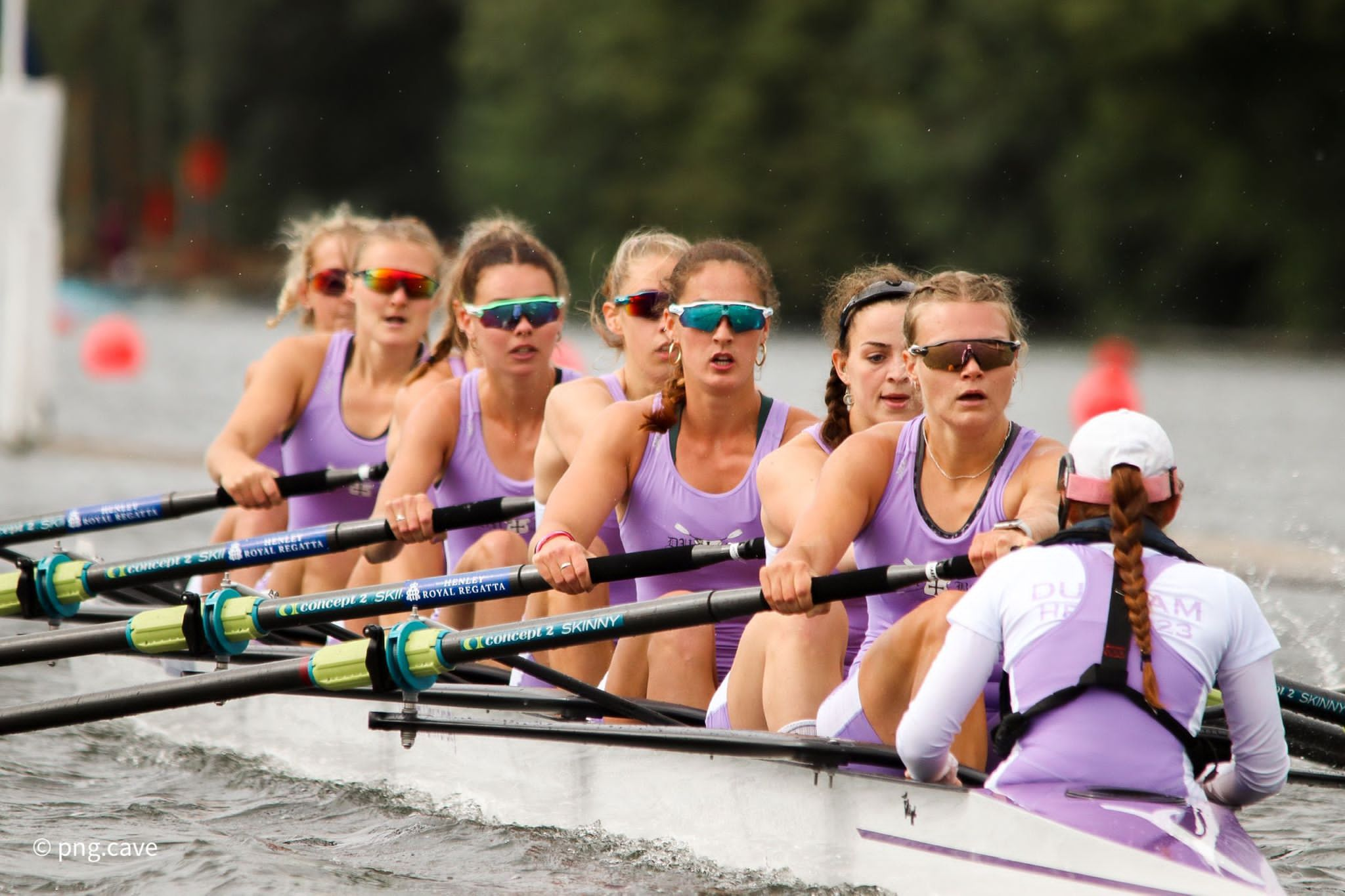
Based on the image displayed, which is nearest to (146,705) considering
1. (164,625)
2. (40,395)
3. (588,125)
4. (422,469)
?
(164,625)

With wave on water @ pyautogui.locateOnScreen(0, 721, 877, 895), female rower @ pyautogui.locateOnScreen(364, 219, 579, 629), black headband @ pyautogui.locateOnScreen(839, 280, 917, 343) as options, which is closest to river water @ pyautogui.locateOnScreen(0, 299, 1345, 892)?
wave on water @ pyautogui.locateOnScreen(0, 721, 877, 895)

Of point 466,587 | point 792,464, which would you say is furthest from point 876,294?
point 466,587

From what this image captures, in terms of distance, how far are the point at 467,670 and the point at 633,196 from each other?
31112 mm

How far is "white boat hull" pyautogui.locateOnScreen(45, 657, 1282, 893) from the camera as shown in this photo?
3.30 m

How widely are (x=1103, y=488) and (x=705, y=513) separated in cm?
159

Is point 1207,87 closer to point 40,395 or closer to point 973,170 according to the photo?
point 973,170

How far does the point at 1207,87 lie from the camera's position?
27125 millimetres

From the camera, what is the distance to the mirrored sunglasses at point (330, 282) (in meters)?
6.86

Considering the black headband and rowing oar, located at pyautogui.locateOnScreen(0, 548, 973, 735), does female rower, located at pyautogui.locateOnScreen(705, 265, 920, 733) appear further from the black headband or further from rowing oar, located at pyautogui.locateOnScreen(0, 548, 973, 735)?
rowing oar, located at pyautogui.locateOnScreen(0, 548, 973, 735)

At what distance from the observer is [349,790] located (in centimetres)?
516

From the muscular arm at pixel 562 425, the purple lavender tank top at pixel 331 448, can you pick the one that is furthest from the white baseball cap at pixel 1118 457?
the purple lavender tank top at pixel 331 448

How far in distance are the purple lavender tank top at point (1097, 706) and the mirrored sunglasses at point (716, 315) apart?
1.50 m

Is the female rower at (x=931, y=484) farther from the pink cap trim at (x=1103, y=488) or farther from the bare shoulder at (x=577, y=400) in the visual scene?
the bare shoulder at (x=577, y=400)

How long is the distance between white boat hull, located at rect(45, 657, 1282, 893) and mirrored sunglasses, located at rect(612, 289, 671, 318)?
1.22m
